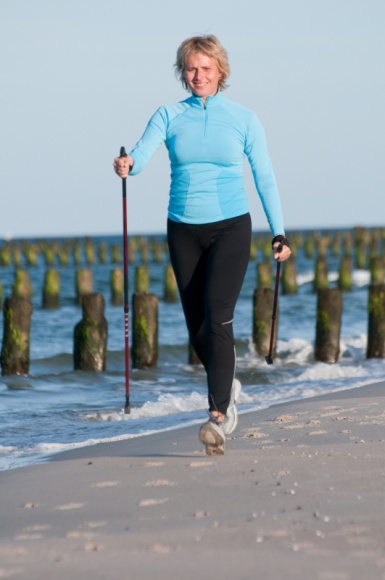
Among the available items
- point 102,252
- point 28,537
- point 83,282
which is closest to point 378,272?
point 83,282

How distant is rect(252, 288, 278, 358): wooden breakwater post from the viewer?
14.0 meters

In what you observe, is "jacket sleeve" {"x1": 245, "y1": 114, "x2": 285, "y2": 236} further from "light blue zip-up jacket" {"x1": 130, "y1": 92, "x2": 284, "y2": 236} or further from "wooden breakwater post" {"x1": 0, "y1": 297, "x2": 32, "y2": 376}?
"wooden breakwater post" {"x1": 0, "y1": 297, "x2": 32, "y2": 376}

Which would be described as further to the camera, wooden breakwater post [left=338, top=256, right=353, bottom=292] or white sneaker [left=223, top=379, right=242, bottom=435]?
wooden breakwater post [left=338, top=256, right=353, bottom=292]

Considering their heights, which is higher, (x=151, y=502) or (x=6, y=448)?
(x=151, y=502)

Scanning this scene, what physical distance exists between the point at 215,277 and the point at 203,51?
3.50ft

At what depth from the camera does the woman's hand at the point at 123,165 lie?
5.09 metres

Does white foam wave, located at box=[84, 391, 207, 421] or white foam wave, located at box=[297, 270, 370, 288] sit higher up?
white foam wave, located at box=[84, 391, 207, 421]

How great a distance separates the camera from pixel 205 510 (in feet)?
12.2

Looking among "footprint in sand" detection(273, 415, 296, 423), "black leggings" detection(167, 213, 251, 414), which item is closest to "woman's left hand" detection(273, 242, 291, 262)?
"black leggings" detection(167, 213, 251, 414)

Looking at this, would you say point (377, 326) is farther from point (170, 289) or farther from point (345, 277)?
point (345, 277)

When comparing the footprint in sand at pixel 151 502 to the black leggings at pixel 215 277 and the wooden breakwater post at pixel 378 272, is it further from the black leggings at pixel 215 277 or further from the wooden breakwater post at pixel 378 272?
the wooden breakwater post at pixel 378 272

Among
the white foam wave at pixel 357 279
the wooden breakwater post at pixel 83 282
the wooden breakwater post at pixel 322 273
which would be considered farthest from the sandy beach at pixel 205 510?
the white foam wave at pixel 357 279

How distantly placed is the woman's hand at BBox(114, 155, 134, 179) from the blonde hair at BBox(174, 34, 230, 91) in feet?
1.52

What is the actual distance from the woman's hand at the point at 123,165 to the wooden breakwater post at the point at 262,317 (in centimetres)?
887
